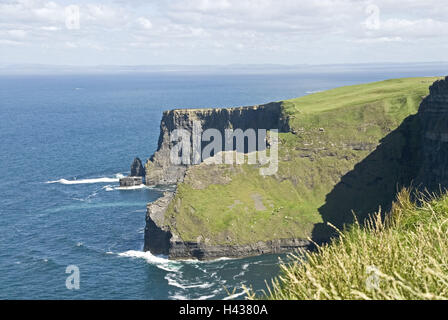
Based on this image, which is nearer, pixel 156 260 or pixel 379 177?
pixel 156 260

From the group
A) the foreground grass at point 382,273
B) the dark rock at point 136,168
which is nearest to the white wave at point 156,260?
the dark rock at point 136,168

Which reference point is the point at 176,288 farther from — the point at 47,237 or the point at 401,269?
the point at 401,269

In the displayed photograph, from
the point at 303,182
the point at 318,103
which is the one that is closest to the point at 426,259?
the point at 303,182

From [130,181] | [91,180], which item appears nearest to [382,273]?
[130,181]

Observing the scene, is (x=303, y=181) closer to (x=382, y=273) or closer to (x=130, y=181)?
(x=130, y=181)

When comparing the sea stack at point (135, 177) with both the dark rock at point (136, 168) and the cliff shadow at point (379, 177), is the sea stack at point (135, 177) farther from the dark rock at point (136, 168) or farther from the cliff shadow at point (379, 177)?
the cliff shadow at point (379, 177)

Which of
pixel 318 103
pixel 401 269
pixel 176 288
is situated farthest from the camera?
pixel 318 103
